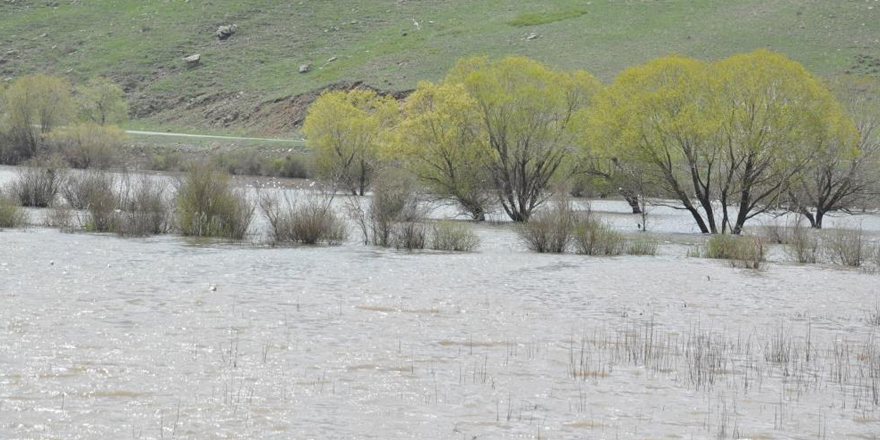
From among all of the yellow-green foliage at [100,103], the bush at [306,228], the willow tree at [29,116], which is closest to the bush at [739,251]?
the bush at [306,228]

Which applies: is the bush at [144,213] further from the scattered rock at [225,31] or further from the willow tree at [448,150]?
the scattered rock at [225,31]

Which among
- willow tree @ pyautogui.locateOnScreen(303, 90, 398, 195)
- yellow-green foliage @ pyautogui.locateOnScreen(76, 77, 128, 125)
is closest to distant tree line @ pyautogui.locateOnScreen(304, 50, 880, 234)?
willow tree @ pyautogui.locateOnScreen(303, 90, 398, 195)

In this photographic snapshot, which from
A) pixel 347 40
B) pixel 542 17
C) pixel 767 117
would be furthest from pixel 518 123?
pixel 347 40

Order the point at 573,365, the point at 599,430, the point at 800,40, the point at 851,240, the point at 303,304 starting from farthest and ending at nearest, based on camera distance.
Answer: the point at 800,40
the point at 851,240
the point at 303,304
the point at 573,365
the point at 599,430

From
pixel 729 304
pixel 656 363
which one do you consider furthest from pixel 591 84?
pixel 656 363

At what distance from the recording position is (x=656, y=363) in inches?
675

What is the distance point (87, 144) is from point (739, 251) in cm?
6211

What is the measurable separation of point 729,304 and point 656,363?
8.55 m

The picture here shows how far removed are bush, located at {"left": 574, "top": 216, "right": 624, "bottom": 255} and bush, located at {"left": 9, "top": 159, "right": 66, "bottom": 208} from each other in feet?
74.3

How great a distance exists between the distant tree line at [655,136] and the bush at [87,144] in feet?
116

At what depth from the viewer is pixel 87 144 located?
85.1 meters

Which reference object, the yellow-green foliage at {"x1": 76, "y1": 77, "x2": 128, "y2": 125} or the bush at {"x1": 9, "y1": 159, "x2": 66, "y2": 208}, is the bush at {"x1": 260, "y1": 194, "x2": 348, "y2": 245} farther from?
the yellow-green foliage at {"x1": 76, "y1": 77, "x2": 128, "y2": 125}

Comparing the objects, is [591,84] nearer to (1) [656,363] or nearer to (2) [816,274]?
(2) [816,274]

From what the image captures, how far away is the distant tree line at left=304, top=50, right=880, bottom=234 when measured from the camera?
4781cm
